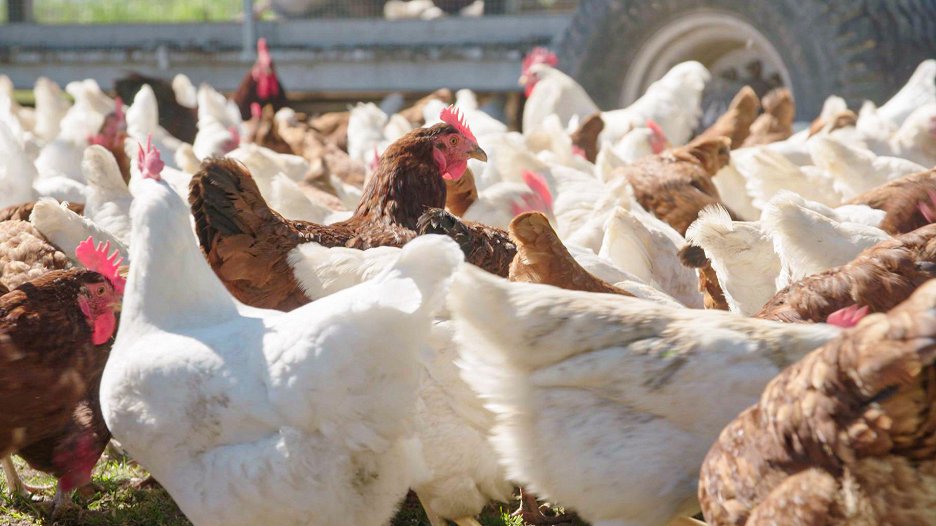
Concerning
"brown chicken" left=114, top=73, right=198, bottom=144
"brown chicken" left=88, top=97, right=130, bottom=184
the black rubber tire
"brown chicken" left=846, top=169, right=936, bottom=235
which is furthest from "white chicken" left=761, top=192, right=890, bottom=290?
"brown chicken" left=114, top=73, right=198, bottom=144

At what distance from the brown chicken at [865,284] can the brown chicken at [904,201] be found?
952 mm

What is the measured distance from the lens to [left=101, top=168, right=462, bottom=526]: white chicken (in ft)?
A: 9.38

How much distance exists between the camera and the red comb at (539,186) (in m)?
5.74

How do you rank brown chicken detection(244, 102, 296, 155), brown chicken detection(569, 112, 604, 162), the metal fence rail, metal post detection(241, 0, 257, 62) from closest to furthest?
brown chicken detection(569, 112, 604, 162) → brown chicken detection(244, 102, 296, 155) → metal post detection(241, 0, 257, 62) → the metal fence rail

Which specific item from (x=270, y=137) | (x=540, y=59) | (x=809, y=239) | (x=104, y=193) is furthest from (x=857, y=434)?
(x=540, y=59)

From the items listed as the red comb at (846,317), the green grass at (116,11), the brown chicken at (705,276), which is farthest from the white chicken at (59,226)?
the green grass at (116,11)

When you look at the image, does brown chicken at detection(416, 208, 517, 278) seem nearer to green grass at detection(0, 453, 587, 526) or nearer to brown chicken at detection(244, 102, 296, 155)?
→ green grass at detection(0, 453, 587, 526)

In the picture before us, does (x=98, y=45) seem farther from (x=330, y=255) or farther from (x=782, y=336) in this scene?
(x=782, y=336)

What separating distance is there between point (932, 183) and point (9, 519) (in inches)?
152

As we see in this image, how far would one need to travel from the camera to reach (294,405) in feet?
9.32

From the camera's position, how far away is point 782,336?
9.36ft

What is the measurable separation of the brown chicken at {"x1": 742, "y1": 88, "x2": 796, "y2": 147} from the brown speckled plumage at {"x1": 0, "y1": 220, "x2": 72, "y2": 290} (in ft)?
15.7

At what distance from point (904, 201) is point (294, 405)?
2.99 m

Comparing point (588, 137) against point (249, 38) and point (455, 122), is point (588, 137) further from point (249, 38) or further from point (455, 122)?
point (249, 38)
